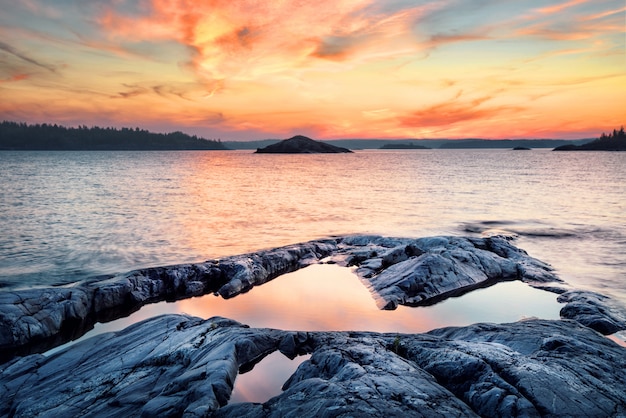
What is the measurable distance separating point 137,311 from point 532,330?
47.4 ft

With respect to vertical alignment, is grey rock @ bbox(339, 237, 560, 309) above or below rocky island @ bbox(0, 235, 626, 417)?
below

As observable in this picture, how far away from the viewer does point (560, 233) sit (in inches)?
1297

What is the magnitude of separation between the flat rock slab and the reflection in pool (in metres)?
2.63

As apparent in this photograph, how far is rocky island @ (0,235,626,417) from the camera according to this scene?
23.5ft

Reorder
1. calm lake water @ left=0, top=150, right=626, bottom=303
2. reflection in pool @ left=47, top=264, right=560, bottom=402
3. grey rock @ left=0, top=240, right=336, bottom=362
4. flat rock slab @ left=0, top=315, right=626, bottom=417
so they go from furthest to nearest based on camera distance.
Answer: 1. calm lake water @ left=0, top=150, right=626, bottom=303
2. reflection in pool @ left=47, top=264, right=560, bottom=402
3. grey rock @ left=0, top=240, right=336, bottom=362
4. flat rock slab @ left=0, top=315, right=626, bottom=417

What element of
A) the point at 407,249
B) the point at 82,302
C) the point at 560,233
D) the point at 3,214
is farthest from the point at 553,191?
the point at 3,214

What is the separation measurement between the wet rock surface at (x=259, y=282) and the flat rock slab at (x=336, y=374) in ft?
9.86

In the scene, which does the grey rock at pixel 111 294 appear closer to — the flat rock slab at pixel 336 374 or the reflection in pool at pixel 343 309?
the reflection in pool at pixel 343 309

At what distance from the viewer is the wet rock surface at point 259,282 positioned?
13719mm

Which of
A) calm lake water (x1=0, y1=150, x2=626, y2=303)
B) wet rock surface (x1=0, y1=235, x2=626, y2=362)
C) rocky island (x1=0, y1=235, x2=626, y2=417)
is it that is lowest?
calm lake water (x1=0, y1=150, x2=626, y2=303)

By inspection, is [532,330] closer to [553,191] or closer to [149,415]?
[149,415]

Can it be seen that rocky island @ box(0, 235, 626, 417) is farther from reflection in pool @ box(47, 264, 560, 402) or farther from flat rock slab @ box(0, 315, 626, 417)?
reflection in pool @ box(47, 264, 560, 402)

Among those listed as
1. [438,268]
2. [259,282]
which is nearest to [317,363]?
[438,268]

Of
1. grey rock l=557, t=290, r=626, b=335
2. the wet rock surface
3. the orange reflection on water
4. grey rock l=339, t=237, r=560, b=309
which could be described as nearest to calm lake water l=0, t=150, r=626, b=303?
grey rock l=557, t=290, r=626, b=335
